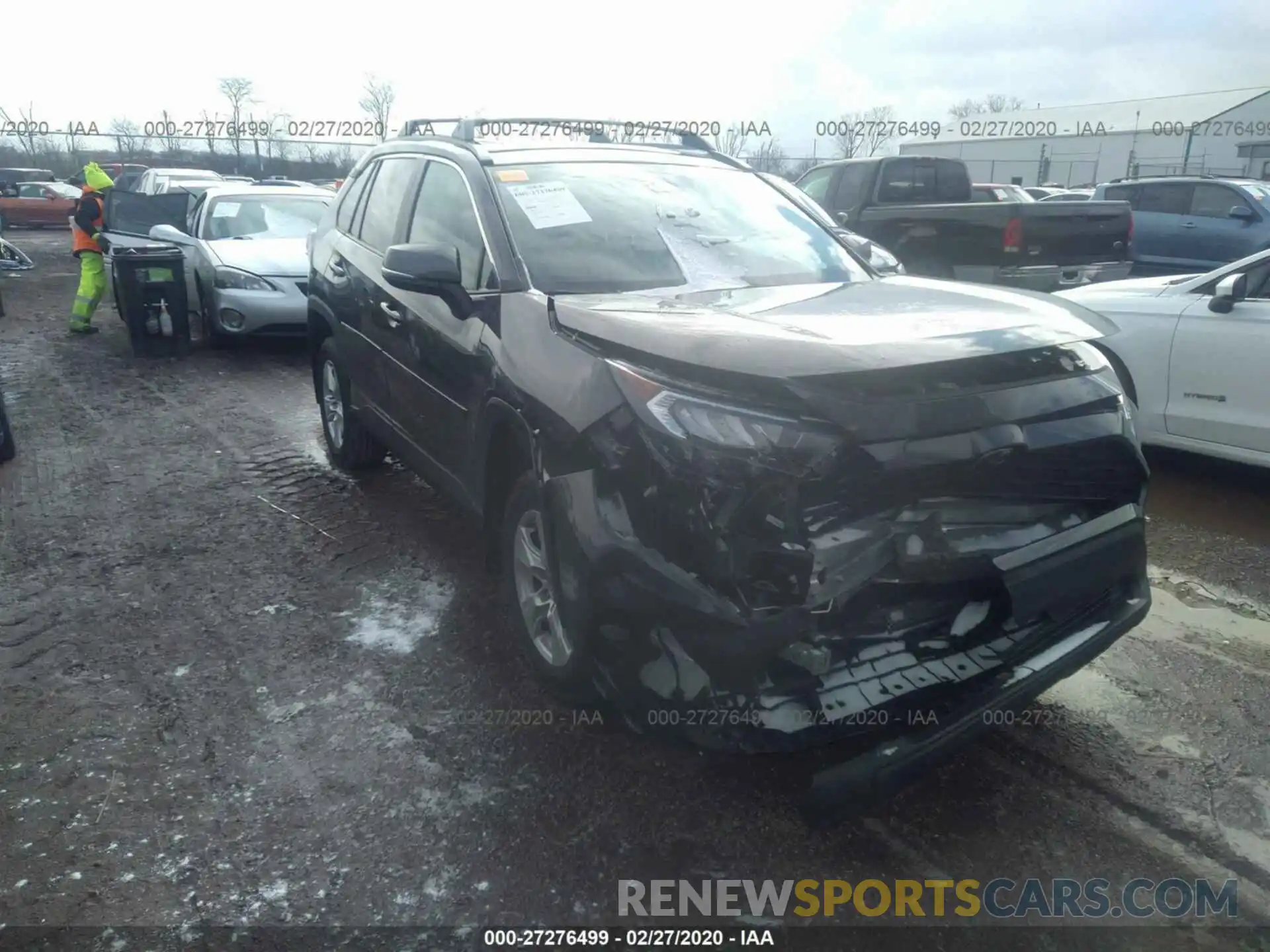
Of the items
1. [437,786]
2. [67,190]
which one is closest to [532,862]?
[437,786]

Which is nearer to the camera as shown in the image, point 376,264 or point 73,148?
point 376,264

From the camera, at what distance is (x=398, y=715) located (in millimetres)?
3453

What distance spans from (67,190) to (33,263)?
45.5 ft

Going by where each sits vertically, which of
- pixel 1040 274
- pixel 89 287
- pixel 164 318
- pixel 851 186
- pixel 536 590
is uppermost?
pixel 851 186

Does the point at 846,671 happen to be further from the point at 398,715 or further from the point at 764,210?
the point at 764,210

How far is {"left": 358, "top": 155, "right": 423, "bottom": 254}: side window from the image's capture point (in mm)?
4738

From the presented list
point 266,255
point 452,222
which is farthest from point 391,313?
point 266,255

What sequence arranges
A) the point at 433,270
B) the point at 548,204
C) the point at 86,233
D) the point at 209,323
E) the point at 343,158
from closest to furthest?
the point at 433,270 < the point at 548,204 < the point at 209,323 < the point at 86,233 < the point at 343,158

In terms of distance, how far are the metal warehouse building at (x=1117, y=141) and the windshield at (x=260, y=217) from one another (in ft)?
109

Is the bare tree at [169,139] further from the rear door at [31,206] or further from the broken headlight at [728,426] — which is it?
the broken headlight at [728,426]

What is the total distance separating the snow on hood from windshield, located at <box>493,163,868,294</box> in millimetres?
6042

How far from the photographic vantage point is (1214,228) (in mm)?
12906

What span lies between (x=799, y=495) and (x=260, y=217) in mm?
9888

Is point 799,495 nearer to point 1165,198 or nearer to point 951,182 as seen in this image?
point 951,182
